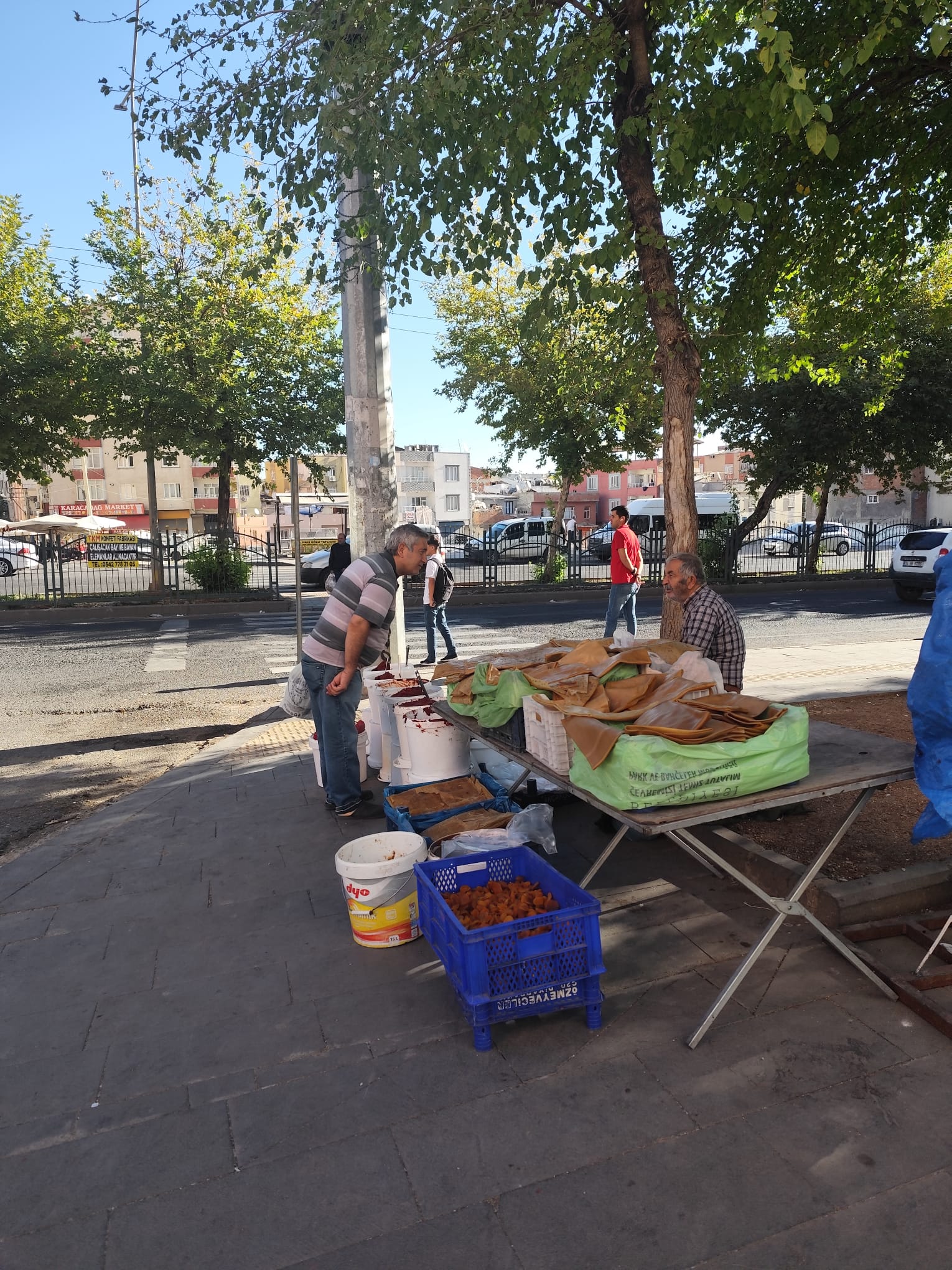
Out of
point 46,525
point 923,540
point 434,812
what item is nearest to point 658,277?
point 434,812

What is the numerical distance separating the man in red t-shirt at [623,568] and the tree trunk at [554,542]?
446 inches

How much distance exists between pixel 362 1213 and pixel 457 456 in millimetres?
89739

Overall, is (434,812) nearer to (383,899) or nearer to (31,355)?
(383,899)

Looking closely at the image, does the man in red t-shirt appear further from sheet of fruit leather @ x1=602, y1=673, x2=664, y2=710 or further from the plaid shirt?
sheet of fruit leather @ x1=602, y1=673, x2=664, y2=710

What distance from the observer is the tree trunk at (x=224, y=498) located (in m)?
21.1

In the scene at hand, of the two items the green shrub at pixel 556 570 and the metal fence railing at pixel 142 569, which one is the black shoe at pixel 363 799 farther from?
the green shrub at pixel 556 570

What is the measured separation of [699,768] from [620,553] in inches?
347

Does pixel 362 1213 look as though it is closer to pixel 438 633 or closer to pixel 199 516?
pixel 438 633

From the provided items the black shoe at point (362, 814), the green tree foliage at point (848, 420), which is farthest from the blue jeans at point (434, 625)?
the green tree foliage at point (848, 420)

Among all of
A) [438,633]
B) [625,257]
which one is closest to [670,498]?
[625,257]

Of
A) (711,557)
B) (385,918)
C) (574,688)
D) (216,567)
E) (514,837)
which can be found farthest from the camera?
(711,557)

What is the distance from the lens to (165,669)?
12.3 meters

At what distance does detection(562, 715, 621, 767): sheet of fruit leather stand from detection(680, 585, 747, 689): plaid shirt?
1939 mm

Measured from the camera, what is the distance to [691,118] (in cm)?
562
